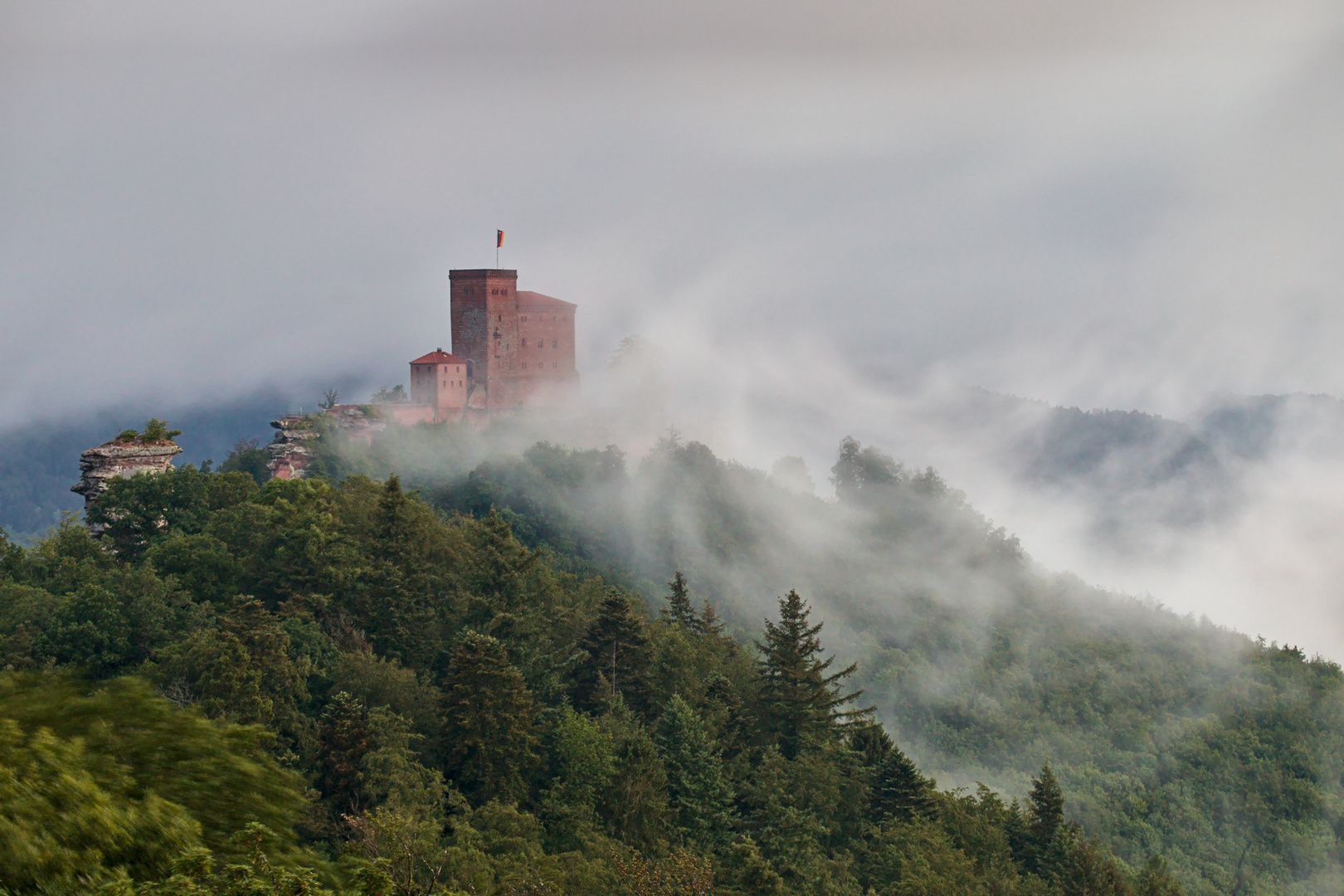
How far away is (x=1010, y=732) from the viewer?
8500cm

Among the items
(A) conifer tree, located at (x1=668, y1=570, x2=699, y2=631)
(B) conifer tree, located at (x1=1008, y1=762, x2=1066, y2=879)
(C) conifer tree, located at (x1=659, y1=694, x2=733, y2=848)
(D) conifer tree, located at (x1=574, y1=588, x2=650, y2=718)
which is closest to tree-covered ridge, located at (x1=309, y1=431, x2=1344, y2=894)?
(A) conifer tree, located at (x1=668, y1=570, x2=699, y2=631)

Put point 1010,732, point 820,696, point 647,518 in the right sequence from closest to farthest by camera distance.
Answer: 1. point 820,696
2. point 1010,732
3. point 647,518

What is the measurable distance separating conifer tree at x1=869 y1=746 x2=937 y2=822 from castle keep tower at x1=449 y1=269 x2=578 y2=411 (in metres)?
61.4

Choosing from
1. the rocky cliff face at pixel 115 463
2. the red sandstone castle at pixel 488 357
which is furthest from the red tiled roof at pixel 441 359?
the rocky cliff face at pixel 115 463

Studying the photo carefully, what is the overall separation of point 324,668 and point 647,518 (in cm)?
5866

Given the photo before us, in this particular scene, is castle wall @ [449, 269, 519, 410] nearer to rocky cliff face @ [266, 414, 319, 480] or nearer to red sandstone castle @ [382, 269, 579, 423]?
red sandstone castle @ [382, 269, 579, 423]

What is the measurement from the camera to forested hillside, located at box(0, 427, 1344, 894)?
1598cm

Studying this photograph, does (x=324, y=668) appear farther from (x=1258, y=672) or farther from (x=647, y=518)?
(x=1258, y=672)

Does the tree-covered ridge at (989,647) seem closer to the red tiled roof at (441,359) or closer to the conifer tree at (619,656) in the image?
the red tiled roof at (441,359)

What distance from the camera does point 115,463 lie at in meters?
53.0

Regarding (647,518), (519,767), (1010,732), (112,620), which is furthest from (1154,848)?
(112,620)

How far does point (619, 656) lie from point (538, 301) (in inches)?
2350

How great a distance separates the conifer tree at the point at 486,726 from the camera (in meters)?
35.9

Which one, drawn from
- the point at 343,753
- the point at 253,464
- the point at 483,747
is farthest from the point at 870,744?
the point at 253,464
